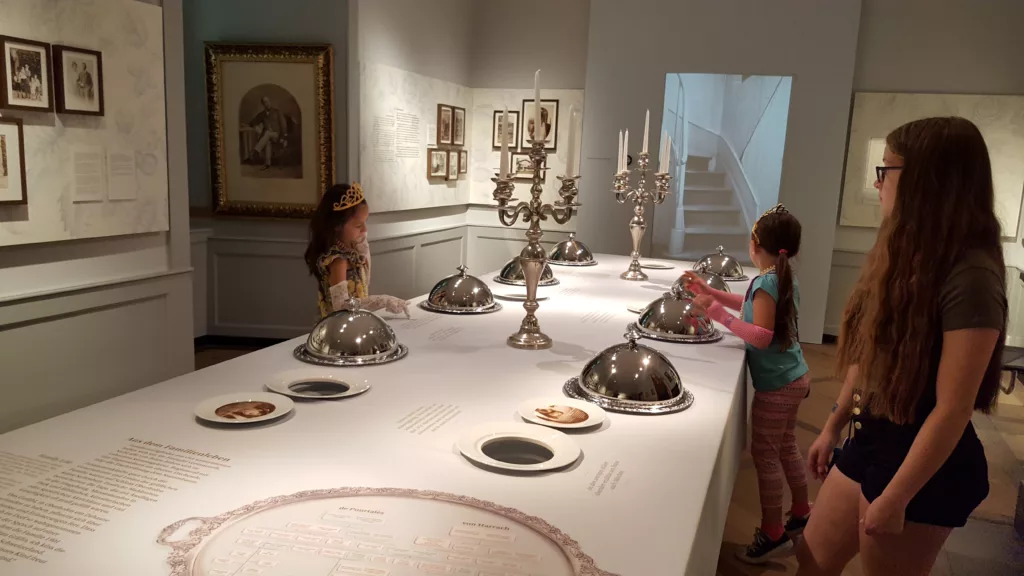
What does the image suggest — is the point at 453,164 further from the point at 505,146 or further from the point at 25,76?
the point at 505,146

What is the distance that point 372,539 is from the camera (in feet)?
4.31

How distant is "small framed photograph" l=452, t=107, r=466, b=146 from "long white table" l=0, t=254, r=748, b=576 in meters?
5.86

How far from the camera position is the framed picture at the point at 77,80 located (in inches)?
138

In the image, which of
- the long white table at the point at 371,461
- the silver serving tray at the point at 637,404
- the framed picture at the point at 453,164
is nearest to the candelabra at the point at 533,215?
the long white table at the point at 371,461

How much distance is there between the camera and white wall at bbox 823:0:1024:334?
22.8 ft

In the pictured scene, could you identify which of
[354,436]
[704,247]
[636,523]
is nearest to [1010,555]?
[636,523]

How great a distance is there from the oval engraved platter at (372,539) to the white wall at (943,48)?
650cm

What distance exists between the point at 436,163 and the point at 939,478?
6.56 m

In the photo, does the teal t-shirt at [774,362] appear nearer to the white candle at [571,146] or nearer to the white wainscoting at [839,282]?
the white candle at [571,146]

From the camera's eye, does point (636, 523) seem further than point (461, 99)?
No

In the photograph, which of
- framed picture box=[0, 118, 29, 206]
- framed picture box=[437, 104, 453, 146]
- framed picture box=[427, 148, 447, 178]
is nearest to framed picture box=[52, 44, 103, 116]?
framed picture box=[0, 118, 29, 206]

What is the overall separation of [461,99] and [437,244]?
1.71 meters

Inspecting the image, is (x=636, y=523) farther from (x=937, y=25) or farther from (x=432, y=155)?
(x=937, y=25)

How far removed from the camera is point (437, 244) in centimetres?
812
